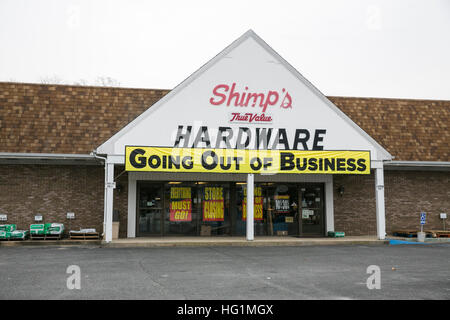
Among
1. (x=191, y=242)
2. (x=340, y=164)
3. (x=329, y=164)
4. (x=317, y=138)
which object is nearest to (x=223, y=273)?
(x=191, y=242)

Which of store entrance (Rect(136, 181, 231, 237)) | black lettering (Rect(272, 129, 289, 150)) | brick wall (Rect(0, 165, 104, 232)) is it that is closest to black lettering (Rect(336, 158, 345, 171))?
black lettering (Rect(272, 129, 289, 150))

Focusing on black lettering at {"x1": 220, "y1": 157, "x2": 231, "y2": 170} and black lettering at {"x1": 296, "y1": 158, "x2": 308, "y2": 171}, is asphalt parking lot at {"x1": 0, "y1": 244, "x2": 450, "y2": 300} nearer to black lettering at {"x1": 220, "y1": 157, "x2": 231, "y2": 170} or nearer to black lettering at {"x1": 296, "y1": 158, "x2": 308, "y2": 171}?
black lettering at {"x1": 220, "y1": 157, "x2": 231, "y2": 170}

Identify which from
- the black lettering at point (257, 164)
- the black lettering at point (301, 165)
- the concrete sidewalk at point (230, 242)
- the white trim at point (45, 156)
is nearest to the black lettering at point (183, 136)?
the black lettering at point (257, 164)

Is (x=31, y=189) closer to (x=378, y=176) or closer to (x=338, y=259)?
(x=338, y=259)

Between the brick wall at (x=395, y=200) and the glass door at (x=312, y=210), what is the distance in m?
0.66

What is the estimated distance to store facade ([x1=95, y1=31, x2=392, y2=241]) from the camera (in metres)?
16.8

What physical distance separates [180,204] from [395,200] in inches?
386

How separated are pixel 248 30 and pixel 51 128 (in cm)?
869

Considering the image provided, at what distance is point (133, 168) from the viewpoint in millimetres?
16344

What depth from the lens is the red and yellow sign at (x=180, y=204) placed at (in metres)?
19.2

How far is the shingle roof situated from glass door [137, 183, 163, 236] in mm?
2794

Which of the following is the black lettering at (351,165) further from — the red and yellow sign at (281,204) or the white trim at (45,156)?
the white trim at (45,156)

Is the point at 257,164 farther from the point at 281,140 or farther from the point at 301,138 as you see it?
the point at 301,138
